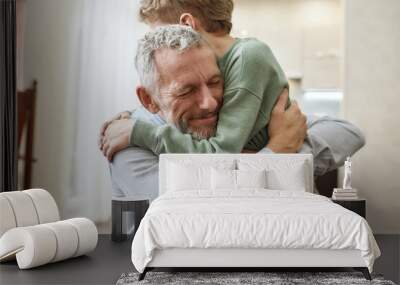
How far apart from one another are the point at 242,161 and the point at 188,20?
1.43m

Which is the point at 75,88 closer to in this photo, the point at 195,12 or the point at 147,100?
the point at 147,100

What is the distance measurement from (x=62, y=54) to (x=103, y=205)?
157cm

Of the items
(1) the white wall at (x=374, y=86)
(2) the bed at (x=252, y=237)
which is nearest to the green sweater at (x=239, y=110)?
(1) the white wall at (x=374, y=86)

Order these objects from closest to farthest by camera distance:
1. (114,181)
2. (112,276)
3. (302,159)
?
(112,276), (302,159), (114,181)

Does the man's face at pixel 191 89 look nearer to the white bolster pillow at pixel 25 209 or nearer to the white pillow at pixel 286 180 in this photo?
the white pillow at pixel 286 180

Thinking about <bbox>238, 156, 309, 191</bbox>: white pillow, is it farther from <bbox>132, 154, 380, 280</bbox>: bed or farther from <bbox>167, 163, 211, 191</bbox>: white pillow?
<bbox>132, 154, 380, 280</bbox>: bed

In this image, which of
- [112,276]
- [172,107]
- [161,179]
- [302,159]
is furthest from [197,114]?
[112,276]

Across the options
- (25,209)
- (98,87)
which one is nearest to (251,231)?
(25,209)

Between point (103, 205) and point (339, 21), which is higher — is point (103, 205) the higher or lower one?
the lower one

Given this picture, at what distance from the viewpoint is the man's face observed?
5.70 meters

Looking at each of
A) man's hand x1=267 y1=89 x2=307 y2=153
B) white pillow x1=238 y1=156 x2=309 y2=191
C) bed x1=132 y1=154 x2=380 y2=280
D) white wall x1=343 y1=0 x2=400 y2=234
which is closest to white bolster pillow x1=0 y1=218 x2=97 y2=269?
bed x1=132 y1=154 x2=380 y2=280

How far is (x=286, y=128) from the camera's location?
5.84 meters

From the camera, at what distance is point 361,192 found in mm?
6070

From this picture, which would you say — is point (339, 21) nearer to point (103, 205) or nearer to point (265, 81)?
point (265, 81)
